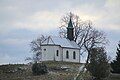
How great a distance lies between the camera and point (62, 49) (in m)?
78.8

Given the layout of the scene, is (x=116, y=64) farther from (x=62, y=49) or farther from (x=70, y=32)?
(x=70, y=32)

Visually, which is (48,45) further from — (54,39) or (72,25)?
(72,25)

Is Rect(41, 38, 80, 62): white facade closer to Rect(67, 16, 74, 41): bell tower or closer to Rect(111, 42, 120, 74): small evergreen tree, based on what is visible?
Rect(67, 16, 74, 41): bell tower

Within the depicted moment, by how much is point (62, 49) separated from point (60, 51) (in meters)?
0.87

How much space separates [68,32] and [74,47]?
494 cm

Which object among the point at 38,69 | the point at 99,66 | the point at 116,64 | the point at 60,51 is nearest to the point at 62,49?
the point at 60,51

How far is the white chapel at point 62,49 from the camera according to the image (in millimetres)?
76000

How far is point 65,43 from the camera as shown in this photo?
79750 millimetres

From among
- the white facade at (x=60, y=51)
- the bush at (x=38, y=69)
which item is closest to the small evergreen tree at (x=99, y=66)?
the bush at (x=38, y=69)

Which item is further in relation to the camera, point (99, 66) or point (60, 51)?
point (60, 51)

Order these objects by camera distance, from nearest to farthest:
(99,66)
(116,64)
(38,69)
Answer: (99,66), (38,69), (116,64)

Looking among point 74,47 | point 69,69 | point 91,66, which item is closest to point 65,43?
point 74,47

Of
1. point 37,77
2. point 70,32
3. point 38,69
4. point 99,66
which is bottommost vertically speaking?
point 37,77

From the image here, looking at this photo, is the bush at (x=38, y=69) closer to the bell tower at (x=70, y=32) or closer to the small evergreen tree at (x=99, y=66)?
the small evergreen tree at (x=99, y=66)
